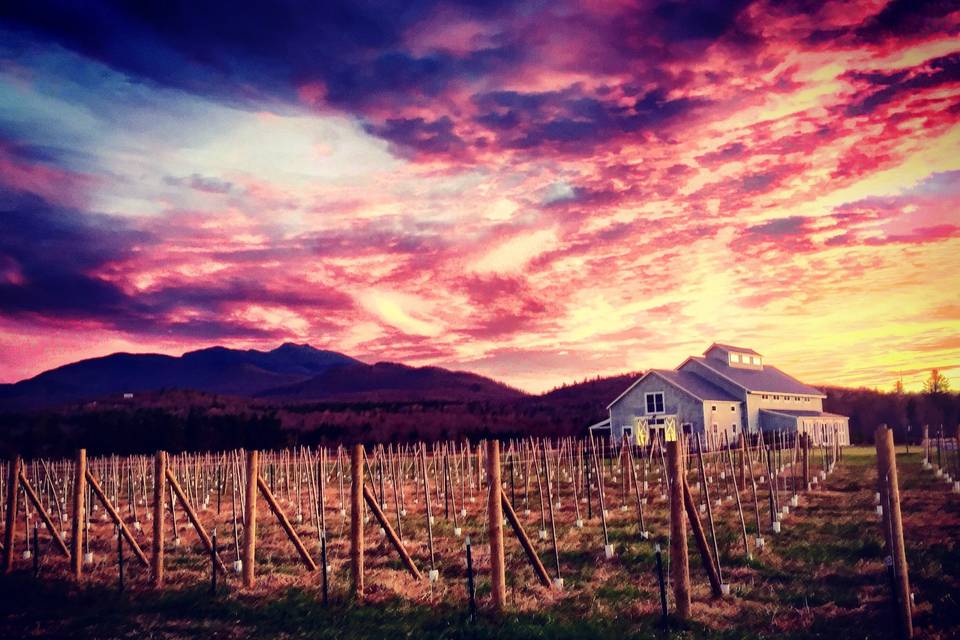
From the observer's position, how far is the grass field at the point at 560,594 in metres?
12.0

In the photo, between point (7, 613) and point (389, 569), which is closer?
point (7, 613)

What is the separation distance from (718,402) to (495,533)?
40.9 metres

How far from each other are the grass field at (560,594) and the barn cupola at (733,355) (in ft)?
120

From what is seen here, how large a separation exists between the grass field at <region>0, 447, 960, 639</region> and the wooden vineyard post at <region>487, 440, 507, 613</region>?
332mm

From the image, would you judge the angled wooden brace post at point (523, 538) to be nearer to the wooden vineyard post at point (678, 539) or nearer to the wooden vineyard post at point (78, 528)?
the wooden vineyard post at point (678, 539)

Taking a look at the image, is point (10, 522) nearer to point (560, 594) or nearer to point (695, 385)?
point (560, 594)

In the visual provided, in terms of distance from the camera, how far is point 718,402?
5034 cm

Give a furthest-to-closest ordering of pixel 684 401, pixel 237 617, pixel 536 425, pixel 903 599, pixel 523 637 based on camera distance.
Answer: pixel 536 425
pixel 684 401
pixel 237 617
pixel 523 637
pixel 903 599

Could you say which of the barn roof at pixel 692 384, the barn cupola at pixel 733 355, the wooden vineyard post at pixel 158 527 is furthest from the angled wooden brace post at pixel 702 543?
the barn cupola at pixel 733 355

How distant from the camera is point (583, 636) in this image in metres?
11.4

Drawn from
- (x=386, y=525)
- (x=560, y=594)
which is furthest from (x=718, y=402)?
(x=386, y=525)

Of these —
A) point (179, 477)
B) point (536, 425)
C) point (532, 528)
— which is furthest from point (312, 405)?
point (532, 528)

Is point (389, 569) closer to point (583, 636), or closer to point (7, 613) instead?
point (583, 636)

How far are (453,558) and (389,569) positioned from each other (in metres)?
Result: 2.13
